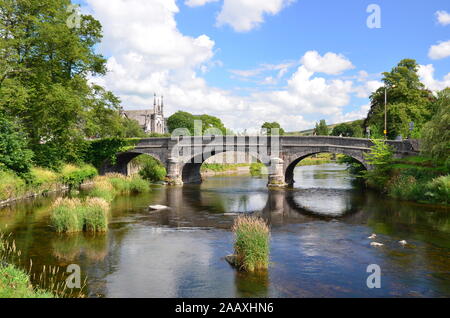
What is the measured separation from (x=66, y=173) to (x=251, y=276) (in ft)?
96.7

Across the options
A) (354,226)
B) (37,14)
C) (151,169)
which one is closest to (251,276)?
(354,226)

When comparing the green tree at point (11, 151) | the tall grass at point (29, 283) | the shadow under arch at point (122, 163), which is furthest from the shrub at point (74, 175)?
the tall grass at point (29, 283)

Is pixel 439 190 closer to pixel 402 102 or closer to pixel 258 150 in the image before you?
pixel 258 150

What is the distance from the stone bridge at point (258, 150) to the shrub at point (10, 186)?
62.6ft

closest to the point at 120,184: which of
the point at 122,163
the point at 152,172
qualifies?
the point at 152,172

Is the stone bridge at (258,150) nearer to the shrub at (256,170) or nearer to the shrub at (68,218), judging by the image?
the shrub at (256,170)

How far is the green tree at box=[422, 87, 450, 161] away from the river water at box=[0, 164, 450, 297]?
460 cm

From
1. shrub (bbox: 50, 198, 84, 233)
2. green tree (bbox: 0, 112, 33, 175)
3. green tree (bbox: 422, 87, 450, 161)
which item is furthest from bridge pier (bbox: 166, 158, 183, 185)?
green tree (bbox: 422, 87, 450, 161)

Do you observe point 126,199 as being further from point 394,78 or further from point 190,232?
point 394,78

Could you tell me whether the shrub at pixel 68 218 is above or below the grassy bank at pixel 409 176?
below

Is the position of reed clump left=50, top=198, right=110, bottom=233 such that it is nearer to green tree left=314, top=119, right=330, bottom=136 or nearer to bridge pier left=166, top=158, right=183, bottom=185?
bridge pier left=166, top=158, right=183, bottom=185

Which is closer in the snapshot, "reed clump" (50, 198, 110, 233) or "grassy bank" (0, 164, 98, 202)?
"reed clump" (50, 198, 110, 233)

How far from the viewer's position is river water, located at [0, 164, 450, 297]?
1173 cm

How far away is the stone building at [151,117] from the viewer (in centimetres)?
10831
